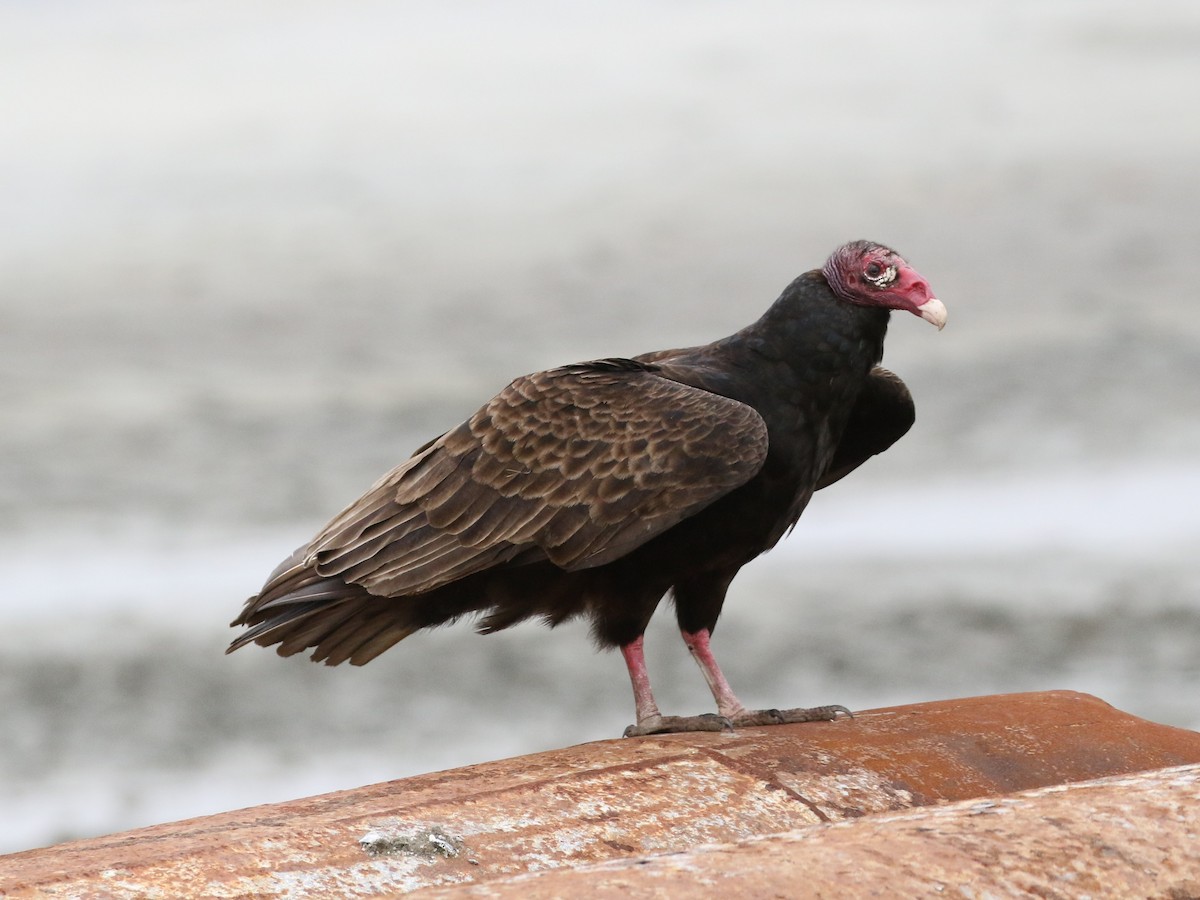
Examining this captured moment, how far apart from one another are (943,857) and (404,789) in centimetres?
149

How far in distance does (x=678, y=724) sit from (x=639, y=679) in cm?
33

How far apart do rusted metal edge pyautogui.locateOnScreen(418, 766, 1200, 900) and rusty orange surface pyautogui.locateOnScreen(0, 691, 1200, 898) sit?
Answer: 14.5 inches

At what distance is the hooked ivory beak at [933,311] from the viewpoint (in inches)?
192

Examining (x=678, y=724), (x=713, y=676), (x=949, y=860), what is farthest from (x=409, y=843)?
(x=713, y=676)

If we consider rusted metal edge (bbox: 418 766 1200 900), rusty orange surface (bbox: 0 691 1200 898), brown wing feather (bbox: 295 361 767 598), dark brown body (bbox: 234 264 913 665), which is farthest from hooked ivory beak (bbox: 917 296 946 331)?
rusted metal edge (bbox: 418 766 1200 900)

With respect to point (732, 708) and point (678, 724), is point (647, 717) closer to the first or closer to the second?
point (678, 724)

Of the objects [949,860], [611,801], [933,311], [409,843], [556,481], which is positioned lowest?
[949,860]

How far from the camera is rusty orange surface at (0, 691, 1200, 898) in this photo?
9.64 ft

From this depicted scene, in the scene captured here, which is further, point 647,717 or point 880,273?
point 880,273

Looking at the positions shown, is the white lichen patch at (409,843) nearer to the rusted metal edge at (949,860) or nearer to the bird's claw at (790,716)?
the rusted metal edge at (949,860)

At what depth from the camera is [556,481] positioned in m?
4.81

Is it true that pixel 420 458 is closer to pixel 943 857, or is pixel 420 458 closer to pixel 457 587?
pixel 457 587

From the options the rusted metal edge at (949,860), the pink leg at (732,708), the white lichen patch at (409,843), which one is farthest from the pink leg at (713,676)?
the rusted metal edge at (949,860)

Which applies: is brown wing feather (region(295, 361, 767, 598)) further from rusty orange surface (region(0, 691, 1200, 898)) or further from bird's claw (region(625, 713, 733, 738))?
rusty orange surface (region(0, 691, 1200, 898))
